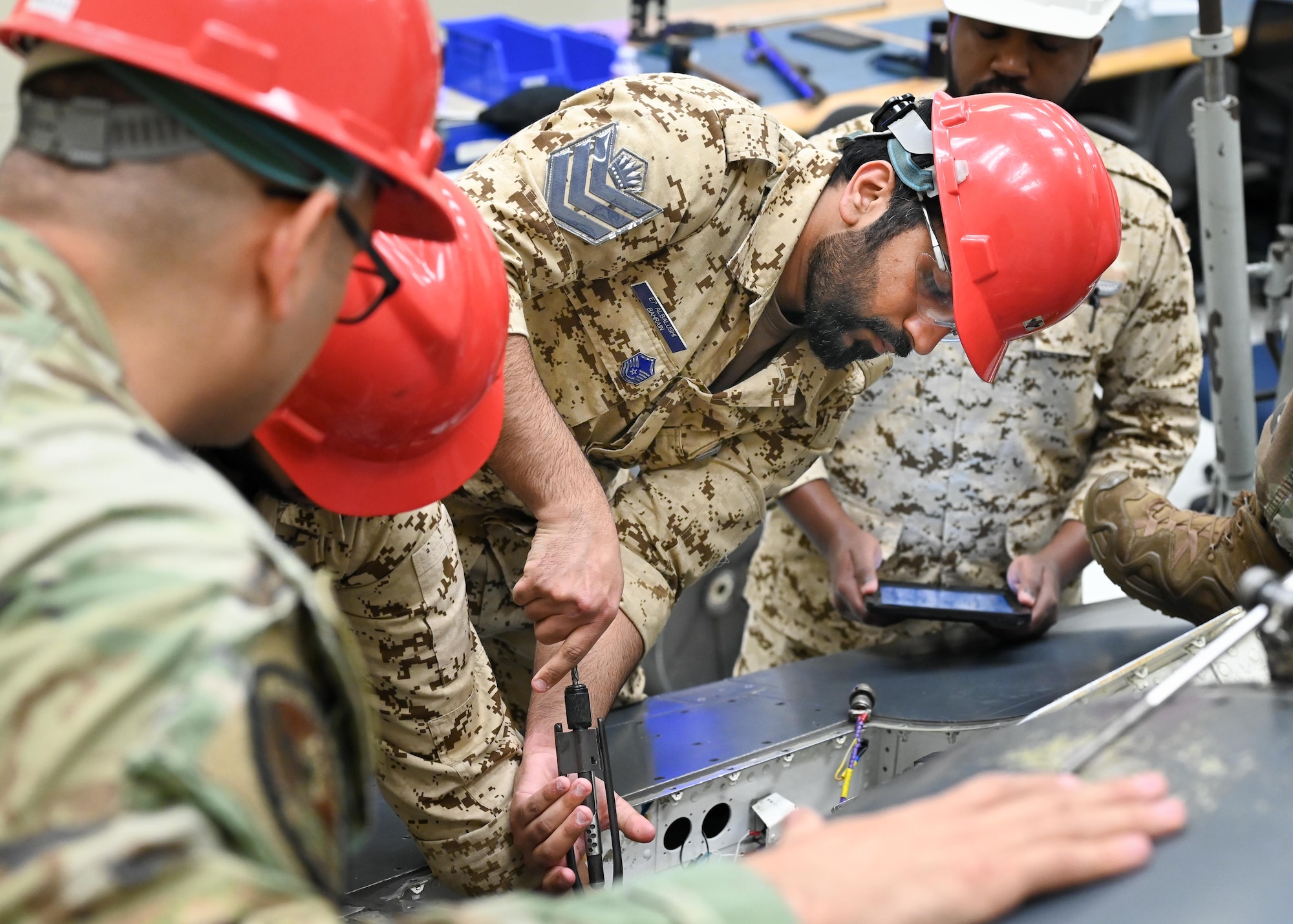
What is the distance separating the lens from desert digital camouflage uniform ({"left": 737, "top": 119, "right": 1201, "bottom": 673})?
7.09ft

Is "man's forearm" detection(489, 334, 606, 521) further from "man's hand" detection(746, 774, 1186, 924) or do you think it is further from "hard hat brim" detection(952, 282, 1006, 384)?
"man's hand" detection(746, 774, 1186, 924)

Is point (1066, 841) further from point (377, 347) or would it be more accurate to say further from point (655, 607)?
point (655, 607)

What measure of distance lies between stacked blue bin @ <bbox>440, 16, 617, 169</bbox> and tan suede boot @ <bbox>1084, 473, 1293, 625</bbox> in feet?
9.06

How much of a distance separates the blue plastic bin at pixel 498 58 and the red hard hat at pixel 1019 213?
8.57 ft

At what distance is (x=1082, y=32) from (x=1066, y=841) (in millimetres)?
1797

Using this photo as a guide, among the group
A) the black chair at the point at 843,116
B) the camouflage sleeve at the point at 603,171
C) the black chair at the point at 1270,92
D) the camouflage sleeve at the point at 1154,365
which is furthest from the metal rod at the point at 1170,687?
the black chair at the point at 1270,92

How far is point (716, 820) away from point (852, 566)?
76cm

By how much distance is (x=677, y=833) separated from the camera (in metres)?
1.49

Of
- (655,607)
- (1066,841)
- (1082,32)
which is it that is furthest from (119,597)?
(1082,32)

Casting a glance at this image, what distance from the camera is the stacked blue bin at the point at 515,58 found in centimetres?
412

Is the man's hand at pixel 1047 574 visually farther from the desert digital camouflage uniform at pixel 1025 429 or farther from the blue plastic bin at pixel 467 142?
the blue plastic bin at pixel 467 142

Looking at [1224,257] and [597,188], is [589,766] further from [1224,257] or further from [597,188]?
[1224,257]

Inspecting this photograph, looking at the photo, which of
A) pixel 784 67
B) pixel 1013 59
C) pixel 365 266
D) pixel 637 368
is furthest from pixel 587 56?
pixel 365 266

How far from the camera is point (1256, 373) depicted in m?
3.98
